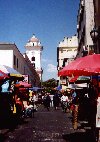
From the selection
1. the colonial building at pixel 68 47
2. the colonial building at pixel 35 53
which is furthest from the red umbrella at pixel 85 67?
the colonial building at pixel 35 53

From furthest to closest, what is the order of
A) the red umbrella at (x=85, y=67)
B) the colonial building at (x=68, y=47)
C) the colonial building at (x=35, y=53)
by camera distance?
the colonial building at (x=35, y=53), the colonial building at (x=68, y=47), the red umbrella at (x=85, y=67)

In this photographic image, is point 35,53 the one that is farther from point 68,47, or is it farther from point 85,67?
point 85,67

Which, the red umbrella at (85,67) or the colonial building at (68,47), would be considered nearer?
the red umbrella at (85,67)

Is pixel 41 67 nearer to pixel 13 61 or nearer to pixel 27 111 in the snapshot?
pixel 13 61

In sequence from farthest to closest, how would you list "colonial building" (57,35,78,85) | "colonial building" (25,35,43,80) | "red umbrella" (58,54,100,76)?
"colonial building" (25,35,43,80) < "colonial building" (57,35,78,85) < "red umbrella" (58,54,100,76)

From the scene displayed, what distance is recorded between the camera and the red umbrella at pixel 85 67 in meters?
8.84

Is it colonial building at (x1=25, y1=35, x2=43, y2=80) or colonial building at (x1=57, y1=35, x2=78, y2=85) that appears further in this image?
colonial building at (x1=25, y1=35, x2=43, y2=80)

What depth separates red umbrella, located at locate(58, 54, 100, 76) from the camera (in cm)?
884

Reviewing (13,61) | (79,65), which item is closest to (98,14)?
(79,65)

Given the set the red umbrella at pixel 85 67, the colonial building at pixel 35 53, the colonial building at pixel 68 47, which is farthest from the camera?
the colonial building at pixel 35 53

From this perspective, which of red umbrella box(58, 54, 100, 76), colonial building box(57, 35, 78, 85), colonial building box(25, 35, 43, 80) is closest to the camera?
red umbrella box(58, 54, 100, 76)

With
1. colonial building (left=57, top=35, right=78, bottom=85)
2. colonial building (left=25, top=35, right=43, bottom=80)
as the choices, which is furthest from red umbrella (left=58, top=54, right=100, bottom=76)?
colonial building (left=25, top=35, right=43, bottom=80)

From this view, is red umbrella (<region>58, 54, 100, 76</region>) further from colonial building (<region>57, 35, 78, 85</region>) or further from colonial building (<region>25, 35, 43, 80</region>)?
colonial building (<region>25, 35, 43, 80</region>)

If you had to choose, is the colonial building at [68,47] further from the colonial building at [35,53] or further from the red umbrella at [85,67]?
the red umbrella at [85,67]
